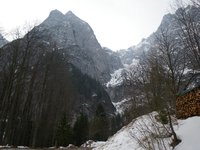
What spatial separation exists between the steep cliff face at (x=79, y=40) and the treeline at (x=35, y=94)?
92.8m

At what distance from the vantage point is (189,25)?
2092 cm

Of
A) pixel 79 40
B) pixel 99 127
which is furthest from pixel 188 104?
pixel 79 40

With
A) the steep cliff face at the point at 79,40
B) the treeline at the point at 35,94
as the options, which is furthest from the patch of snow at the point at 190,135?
the steep cliff face at the point at 79,40

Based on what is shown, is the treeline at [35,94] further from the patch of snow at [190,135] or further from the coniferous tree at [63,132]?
the patch of snow at [190,135]

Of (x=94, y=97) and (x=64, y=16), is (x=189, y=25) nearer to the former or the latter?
(x=94, y=97)

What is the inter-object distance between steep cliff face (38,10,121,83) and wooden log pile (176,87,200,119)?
126m

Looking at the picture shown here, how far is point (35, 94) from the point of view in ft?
121

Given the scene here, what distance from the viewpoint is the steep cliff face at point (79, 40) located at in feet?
488

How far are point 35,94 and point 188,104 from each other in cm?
2729

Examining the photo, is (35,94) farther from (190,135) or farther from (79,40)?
(79,40)

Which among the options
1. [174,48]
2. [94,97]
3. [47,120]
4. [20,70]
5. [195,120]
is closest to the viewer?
[195,120]

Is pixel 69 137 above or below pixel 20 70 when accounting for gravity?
below

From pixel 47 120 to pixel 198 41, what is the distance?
93.3ft

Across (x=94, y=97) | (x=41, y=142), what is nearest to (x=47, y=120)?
(x=41, y=142)
